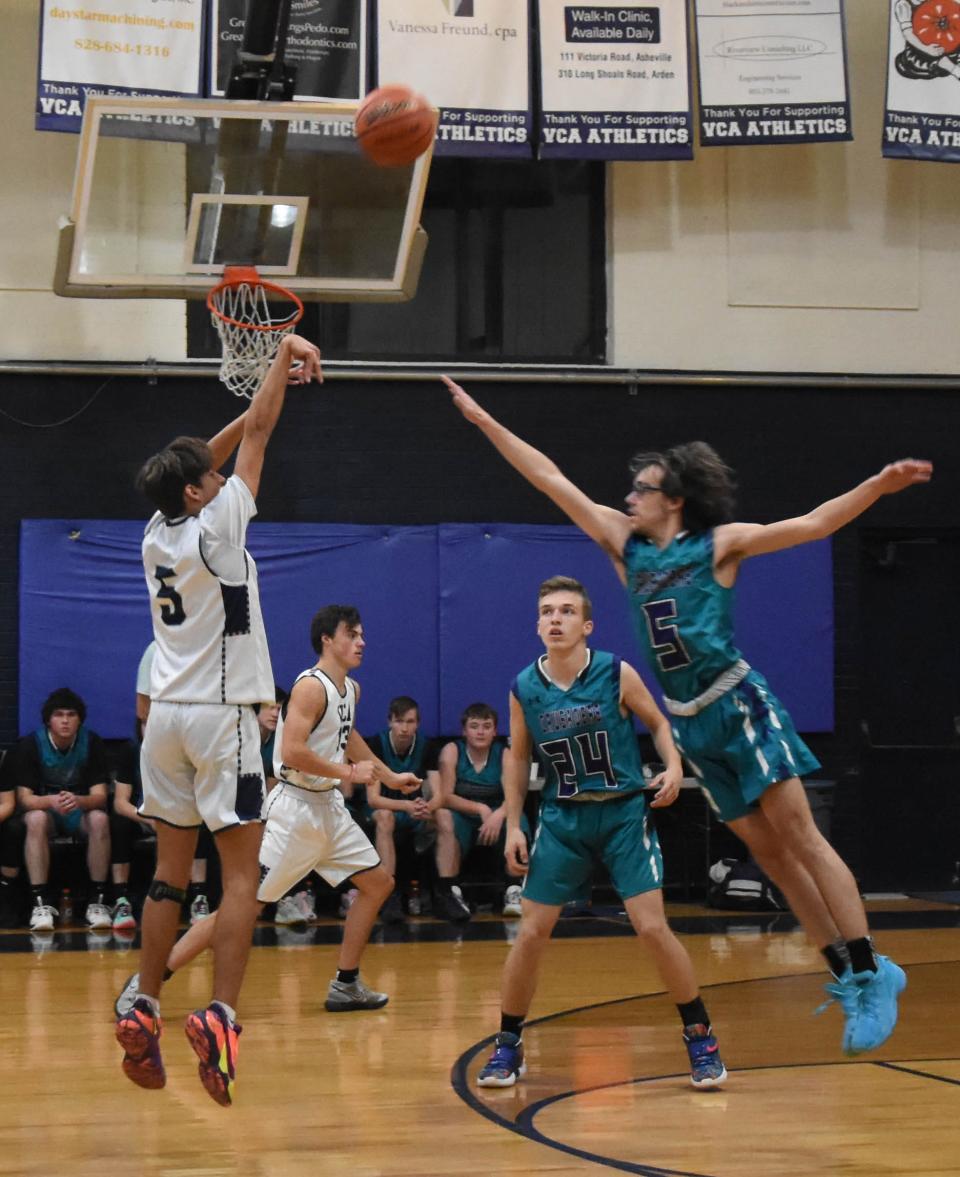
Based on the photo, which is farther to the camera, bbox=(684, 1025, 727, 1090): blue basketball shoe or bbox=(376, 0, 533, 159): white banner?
bbox=(376, 0, 533, 159): white banner

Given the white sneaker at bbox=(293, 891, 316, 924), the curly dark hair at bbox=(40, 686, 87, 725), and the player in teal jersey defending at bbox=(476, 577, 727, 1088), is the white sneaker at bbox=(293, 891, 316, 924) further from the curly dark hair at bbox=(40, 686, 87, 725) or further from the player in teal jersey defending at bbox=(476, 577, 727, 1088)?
A: the player in teal jersey defending at bbox=(476, 577, 727, 1088)

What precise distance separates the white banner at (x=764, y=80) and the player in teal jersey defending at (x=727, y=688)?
6.96 metres

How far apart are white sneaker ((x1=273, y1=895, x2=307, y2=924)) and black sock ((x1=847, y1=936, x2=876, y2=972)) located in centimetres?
562

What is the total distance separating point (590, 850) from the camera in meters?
5.63

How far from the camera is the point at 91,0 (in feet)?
33.7

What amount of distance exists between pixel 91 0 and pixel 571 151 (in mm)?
3348

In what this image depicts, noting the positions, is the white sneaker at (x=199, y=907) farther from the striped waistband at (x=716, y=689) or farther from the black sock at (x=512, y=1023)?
the striped waistband at (x=716, y=689)

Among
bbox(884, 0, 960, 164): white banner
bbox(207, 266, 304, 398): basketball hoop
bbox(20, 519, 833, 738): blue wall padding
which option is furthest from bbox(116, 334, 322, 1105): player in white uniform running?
bbox(884, 0, 960, 164): white banner

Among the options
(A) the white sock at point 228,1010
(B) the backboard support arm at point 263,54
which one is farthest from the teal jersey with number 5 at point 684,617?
(B) the backboard support arm at point 263,54

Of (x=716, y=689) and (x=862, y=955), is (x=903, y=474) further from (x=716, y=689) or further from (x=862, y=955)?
(x=862, y=955)

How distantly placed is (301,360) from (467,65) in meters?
6.42

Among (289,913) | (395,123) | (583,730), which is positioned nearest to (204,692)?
(583,730)

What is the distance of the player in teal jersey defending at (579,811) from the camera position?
5453 millimetres

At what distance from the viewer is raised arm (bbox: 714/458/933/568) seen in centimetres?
470
